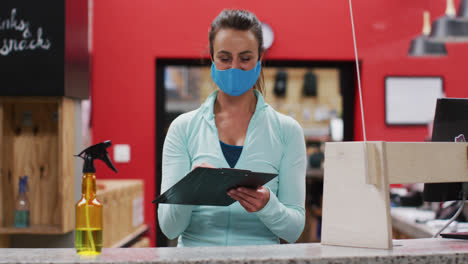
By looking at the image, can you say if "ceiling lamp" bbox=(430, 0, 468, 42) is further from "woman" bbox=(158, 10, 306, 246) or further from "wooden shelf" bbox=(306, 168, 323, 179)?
"woman" bbox=(158, 10, 306, 246)

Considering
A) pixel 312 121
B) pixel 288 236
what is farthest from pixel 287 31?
pixel 288 236

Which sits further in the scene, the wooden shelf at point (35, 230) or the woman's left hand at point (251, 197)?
the wooden shelf at point (35, 230)

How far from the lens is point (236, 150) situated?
160 centimetres

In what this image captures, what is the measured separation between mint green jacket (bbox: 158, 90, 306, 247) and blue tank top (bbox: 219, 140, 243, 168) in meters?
0.03


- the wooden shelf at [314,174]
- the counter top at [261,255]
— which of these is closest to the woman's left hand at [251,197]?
the counter top at [261,255]

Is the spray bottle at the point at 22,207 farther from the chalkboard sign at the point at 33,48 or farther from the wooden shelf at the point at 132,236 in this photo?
the wooden shelf at the point at 132,236

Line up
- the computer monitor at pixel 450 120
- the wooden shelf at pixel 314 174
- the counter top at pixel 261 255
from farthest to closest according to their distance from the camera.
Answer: the wooden shelf at pixel 314 174, the computer monitor at pixel 450 120, the counter top at pixel 261 255

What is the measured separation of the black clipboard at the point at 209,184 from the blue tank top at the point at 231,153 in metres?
0.16

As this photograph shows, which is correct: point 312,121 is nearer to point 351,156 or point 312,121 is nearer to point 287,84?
point 287,84

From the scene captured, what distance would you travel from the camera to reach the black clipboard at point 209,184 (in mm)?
1239

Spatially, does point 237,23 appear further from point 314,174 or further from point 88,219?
point 314,174

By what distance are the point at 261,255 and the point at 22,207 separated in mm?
2070

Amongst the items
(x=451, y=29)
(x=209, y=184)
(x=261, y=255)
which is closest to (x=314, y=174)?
(x=451, y=29)

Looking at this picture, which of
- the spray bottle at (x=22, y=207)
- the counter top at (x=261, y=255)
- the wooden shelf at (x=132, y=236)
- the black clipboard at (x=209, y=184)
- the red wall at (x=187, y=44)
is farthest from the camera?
the red wall at (x=187, y=44)
